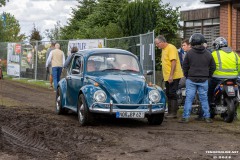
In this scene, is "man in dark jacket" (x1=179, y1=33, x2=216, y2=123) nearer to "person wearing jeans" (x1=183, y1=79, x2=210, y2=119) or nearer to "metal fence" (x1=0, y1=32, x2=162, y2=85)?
"person wearing jeans" (x1=183, y1=79, x2=210, y2=119)

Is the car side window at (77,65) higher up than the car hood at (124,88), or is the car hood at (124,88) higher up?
the car side window at (77,65)

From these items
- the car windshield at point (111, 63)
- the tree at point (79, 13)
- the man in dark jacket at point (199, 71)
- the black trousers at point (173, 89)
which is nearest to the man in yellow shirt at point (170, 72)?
the black trousers at point (173, 89)

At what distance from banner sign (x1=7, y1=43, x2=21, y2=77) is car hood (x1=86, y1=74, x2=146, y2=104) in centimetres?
1894

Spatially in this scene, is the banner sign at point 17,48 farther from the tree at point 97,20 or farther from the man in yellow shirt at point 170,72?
the man in yellow shirt at point 170,72

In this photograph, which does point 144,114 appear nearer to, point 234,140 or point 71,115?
point 234,140

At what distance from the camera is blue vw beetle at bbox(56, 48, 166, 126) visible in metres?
10.7

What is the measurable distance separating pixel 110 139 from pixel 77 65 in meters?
3.73

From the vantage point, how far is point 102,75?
11523 mm

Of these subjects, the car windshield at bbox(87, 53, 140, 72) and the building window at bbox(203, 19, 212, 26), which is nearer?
the car windshield at bbox(87, 53, 140, 72)

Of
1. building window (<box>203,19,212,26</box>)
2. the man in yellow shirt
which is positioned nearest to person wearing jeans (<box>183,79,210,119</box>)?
the man in yellow shirt

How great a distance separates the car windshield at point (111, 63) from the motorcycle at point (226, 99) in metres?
1.85

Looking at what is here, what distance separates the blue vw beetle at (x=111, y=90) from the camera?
10672mm

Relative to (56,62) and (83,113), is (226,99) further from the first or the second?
(56,62)

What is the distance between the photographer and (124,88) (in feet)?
35.6
